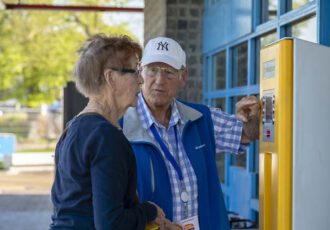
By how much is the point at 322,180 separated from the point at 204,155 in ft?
2.19

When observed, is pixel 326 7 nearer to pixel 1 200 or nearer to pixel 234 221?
pixel 234 221

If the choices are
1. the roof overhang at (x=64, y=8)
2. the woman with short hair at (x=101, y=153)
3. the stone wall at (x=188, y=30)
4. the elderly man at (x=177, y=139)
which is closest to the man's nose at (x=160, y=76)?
the elderly man at (x=177, y=139)

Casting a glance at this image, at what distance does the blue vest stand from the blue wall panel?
2.15 meters

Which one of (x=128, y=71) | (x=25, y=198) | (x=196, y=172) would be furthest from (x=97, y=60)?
(x=25, y=198)

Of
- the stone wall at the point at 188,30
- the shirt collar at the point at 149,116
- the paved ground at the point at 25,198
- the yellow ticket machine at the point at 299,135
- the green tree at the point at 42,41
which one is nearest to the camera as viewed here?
the yellow ticket machine at the point at 299,135

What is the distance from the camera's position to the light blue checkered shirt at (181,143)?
263 centimetres

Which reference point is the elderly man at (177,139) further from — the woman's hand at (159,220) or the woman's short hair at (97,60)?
the woman's short hair at (97,60)

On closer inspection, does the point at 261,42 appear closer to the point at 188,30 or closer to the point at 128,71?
the point at 188,30

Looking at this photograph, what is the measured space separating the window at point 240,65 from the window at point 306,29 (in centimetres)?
111

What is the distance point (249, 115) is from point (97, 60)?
3.02 ft

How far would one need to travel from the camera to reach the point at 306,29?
3.72 metres

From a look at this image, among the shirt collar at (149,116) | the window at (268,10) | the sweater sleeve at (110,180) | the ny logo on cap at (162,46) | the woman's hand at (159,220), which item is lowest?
the woman's hand at (159,220)

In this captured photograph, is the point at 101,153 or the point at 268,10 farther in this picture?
the point at 268,10

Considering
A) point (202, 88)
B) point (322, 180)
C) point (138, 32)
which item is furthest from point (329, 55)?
point (138, 32)
